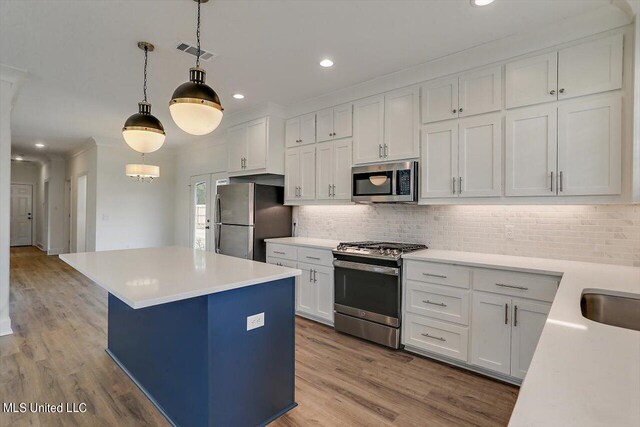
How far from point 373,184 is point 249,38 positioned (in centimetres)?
176

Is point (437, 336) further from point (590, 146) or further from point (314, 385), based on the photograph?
point (590, 146)

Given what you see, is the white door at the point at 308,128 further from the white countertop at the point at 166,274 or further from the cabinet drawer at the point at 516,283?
the cabinet drawer at the point at 516,283

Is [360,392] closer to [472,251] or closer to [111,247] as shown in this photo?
[472,251]

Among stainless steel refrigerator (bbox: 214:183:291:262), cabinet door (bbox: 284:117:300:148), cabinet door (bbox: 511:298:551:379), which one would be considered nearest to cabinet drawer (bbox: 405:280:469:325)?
cabinet door (bbox: 511:298:551:379)

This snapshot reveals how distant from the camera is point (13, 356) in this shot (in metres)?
2.85

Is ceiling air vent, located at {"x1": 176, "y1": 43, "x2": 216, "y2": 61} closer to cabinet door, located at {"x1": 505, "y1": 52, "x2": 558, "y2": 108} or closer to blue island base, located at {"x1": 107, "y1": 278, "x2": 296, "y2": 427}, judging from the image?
blue island base, located at {"x1": 107, "y1": 278, "x2": 296, "y2": 427}

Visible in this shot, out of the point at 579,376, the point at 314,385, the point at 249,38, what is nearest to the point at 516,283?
the point at 314,385

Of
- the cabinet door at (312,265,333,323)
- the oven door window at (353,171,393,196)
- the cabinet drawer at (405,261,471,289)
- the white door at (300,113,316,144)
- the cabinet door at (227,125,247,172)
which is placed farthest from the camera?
the cabinet door at (227,125,247,172)

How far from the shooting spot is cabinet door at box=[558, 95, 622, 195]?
2.21m

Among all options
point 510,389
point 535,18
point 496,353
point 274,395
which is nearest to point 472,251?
point 496,353

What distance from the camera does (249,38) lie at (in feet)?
8.58

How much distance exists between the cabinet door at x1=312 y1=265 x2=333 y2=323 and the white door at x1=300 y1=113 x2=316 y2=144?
5.29 ft

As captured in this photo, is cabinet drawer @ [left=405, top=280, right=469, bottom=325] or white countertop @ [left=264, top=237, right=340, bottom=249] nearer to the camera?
cabinet drawer @ [left=405, top=280, right=469, bottom=325]

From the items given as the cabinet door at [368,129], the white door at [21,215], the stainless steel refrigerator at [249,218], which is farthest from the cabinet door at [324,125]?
the white door at [21,215]
